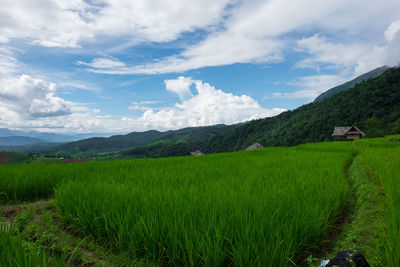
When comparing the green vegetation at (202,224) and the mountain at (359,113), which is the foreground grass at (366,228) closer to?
the green vegetation at (202,224)

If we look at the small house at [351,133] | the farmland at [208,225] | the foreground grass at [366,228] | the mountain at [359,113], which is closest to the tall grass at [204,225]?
the farmland at [208,225]

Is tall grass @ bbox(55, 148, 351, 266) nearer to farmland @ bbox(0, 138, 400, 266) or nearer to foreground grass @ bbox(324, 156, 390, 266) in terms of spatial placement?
farmland @ bbox(0, 138, 400, 266)

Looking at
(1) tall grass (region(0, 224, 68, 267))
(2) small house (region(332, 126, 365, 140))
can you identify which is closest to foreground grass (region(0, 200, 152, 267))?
(1) tall grass (region(0, 224, 68, 267))

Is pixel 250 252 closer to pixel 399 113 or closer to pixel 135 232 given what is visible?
pixel 135 232

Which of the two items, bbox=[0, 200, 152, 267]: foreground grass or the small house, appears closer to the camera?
bbox=[0, 200, 152, 267]: foreground grass

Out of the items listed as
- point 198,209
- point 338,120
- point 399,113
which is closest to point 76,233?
point 198,209

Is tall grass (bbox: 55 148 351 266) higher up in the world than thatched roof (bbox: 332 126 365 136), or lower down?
higher up

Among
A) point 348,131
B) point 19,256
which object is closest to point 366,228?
point 19,256

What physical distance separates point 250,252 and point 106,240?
1827 millimetres

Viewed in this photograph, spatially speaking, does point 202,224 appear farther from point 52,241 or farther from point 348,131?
point 348,131

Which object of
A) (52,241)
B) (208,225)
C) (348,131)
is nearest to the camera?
(208,225)

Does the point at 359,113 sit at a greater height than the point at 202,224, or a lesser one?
greater

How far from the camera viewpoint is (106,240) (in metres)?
2.51

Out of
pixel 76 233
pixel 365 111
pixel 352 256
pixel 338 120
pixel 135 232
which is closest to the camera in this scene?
pixel 352 256
